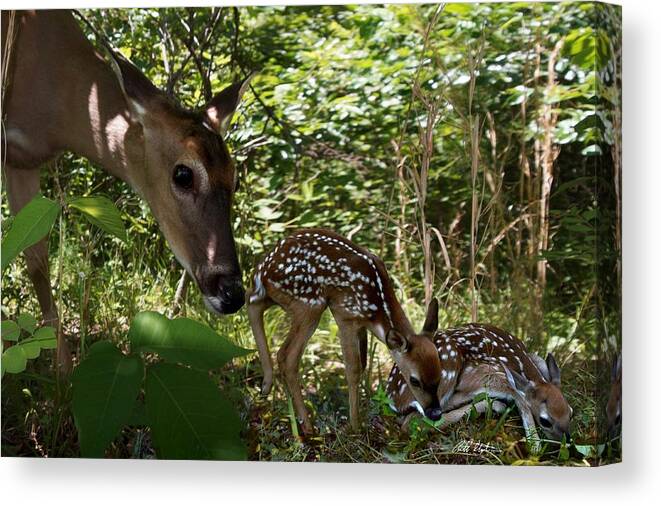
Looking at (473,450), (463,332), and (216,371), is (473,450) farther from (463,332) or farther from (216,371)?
(216,371)

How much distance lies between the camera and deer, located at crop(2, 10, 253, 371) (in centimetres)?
446

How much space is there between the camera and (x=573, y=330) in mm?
4230

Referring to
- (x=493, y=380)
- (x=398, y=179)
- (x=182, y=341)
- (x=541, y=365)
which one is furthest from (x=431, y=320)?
(x=182, y=341)

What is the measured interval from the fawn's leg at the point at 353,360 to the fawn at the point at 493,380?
5.3 inches

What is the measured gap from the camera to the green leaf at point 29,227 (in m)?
3.99

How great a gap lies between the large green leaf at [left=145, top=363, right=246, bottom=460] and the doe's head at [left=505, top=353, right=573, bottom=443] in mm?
1098

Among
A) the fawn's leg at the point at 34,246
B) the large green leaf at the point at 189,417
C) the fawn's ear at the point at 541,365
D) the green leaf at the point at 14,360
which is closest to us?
the large green leaf at the point at 189,417

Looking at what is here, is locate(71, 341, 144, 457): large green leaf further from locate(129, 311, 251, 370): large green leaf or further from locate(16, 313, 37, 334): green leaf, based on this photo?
locate(16, 313, 37, 334): green leaf

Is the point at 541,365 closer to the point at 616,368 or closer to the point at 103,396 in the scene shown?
the point at 616,368

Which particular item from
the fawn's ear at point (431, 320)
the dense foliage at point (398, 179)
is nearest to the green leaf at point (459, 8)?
the dense foliage at point (398, 179)

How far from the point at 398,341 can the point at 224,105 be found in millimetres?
1181

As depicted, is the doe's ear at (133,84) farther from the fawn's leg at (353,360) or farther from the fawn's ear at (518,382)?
the fawn's ear at (518,382)

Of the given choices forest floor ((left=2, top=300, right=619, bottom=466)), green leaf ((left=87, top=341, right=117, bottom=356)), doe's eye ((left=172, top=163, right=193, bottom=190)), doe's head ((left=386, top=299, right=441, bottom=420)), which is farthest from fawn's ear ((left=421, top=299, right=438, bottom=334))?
green leaf ((left=87, top=341, right=117, bottom=356))

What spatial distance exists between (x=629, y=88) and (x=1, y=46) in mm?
2561
